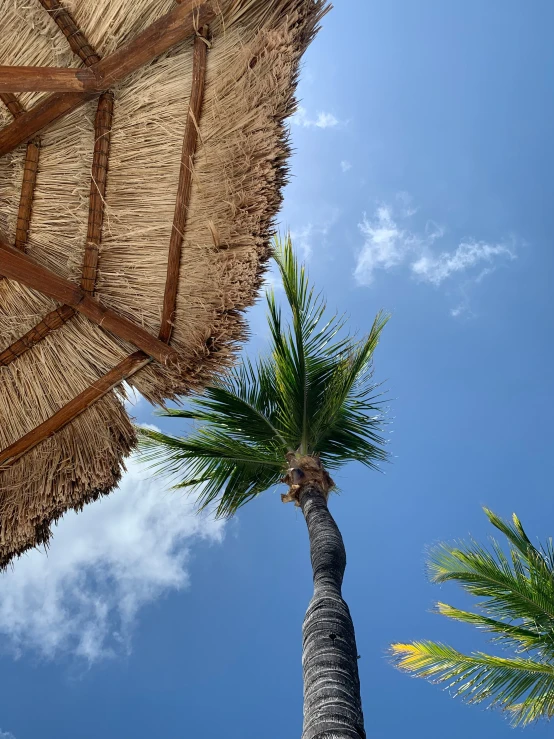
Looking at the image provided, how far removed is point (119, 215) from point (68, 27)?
38.9 inches

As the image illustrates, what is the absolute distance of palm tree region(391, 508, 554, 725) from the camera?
237 inches

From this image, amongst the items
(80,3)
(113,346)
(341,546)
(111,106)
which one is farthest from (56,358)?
(341,546)

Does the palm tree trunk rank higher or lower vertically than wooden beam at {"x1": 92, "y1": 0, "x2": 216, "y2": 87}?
lower

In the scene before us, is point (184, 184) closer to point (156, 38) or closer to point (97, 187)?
point (97, 187)

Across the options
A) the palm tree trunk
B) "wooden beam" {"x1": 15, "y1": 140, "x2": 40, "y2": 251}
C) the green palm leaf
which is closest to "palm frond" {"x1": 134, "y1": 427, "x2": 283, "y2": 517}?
the green palm leaf

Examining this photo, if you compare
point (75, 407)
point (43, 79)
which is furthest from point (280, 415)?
point (43, 79)

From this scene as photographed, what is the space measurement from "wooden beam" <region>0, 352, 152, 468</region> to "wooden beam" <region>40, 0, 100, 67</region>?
1691mm

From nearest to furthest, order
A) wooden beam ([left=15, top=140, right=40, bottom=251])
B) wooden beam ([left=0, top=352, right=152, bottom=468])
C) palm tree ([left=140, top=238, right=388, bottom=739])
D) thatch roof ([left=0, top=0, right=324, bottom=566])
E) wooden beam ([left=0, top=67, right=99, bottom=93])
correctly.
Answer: wooden beam ([left=0, top=67, right=99, bottom=93]) → thatch roof ([left=0, top=0, right=324, bottom=566]) → wooden beam ([left=15, top=140, right=40, bottom=251]) → wooden beam ([left=0, top=352, right=152, bottom=468]) → palm tree ([left=140, top=238, right=388, bottom=739])

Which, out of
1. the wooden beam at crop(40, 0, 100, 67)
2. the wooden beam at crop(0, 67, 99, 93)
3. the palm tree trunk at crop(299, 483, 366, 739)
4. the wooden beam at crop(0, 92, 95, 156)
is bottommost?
the palm tree trunk at crop(299, 483, 366, 739)

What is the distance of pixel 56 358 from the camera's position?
13.0 ft

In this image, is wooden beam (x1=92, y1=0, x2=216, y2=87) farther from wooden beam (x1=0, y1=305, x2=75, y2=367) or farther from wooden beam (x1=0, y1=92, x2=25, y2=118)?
wooden beam (x1=0, y1=305, x2=75, y2=367)

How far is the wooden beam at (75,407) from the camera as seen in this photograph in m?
3.82

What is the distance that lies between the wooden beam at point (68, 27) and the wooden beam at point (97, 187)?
26 cm

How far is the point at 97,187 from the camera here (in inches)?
143
